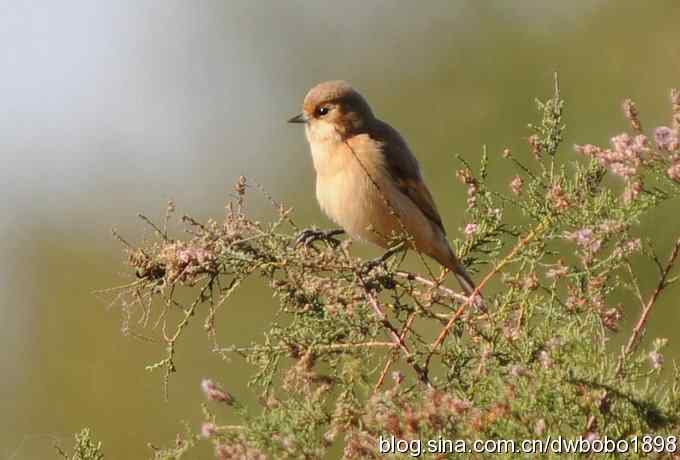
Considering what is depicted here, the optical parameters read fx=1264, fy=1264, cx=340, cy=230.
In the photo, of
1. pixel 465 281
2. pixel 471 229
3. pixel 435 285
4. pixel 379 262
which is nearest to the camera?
pixel 435 285

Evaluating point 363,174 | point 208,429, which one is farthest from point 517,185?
point 363,174

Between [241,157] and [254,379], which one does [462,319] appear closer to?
[254,379]

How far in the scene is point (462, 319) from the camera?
10.4 ft

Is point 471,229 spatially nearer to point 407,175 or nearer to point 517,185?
point 517,185

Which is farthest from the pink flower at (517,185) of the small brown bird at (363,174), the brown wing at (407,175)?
the brown wing at (407,175)

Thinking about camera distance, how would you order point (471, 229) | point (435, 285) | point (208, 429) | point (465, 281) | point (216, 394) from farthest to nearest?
1. point (465, 281)
2. point (471, 229)
3. point (435, 285)
4. point (216, 394)
5. point (208, 429)

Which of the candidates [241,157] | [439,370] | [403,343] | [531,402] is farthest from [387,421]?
[241,157]

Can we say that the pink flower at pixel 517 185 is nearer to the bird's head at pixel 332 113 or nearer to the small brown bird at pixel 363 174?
the small brown bird at pixel 363 174

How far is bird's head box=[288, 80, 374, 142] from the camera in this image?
565cm

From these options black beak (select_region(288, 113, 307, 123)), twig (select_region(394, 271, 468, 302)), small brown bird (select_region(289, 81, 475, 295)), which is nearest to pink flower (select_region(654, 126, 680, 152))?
twig (select_region(394, 271, 468, 302))

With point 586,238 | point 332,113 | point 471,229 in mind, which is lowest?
point 586,238

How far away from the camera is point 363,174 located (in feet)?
17.6

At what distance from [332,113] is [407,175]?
44 centimetres

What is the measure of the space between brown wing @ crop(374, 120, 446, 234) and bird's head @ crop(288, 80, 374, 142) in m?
0.14
